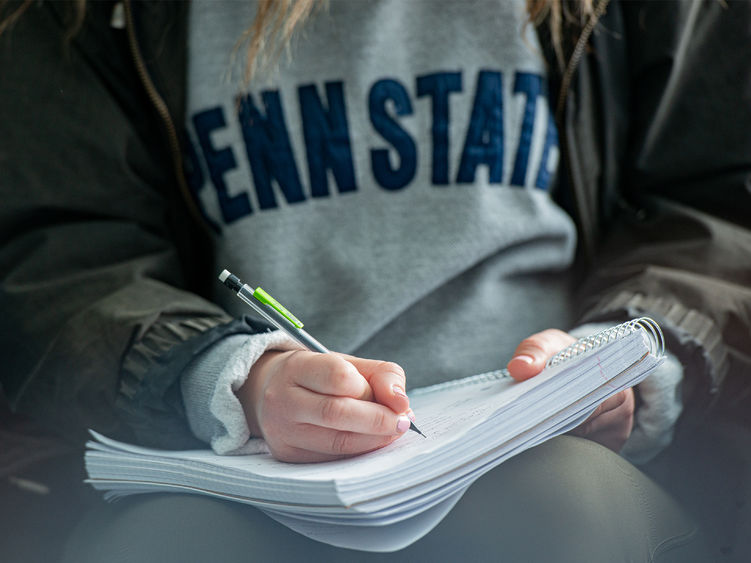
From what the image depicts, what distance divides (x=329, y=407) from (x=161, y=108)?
0.39m

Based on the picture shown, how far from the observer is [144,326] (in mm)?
555

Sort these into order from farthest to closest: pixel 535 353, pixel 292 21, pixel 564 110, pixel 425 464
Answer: pixel 564 110 → pixel 292 21 → pixel 535 353 → pixel 425 464

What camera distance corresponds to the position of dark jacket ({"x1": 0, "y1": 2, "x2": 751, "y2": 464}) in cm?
57

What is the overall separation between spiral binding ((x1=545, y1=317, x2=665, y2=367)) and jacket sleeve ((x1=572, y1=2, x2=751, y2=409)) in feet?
0.61

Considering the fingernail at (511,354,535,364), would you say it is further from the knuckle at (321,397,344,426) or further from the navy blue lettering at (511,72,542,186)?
the navy blue lettering at (511,72,542,186)

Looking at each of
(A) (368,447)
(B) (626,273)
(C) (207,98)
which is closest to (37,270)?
(C) (207,98)

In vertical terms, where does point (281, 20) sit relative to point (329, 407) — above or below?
above

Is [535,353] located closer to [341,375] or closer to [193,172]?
[341,375]

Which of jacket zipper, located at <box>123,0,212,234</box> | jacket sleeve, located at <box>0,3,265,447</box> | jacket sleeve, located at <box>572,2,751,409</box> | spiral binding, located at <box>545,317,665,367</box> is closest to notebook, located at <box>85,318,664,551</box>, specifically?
spiral binding, located at <box>545,317,665,367</box>

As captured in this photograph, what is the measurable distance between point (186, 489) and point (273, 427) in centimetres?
6

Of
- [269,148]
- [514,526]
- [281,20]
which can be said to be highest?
[281,20]

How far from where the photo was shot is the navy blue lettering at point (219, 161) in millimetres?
687

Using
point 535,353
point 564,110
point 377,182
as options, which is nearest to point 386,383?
Answer: point 535,353

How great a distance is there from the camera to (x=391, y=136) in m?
0.68
